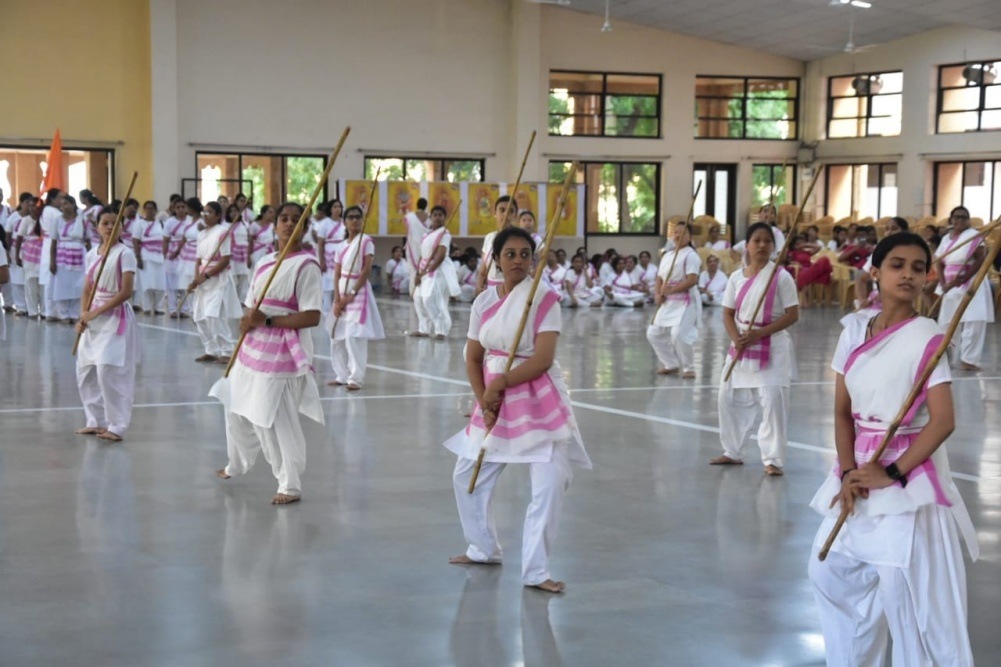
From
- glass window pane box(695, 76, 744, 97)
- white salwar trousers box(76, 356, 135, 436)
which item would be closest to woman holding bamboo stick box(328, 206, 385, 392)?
white salwar trousers box(76, 356, 135, 436)

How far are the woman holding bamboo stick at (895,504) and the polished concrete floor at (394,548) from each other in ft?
2.34

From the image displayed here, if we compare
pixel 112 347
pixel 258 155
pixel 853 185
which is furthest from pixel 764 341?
pixel 853 185

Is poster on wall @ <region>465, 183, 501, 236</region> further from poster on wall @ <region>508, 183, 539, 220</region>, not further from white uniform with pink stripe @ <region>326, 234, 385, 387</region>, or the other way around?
white uniform with pink stripe @ <region>326, 234, 385, 387</region>

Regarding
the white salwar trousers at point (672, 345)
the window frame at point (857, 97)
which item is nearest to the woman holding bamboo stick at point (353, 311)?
the white salwar trousers at point (672, 345)

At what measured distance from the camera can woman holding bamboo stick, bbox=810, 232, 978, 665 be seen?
3.74m

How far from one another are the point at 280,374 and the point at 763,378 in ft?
9.59

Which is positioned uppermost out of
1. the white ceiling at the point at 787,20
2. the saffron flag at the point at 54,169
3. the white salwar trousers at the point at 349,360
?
the white ceiling at the point at 787,20

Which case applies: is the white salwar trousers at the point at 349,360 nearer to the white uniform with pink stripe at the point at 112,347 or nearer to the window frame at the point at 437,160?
the white uniform with pink stripe at the point at 112,347

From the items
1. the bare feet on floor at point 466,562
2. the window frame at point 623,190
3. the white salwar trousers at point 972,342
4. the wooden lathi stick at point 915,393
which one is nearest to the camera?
the wooden lathi stick at point 915,393

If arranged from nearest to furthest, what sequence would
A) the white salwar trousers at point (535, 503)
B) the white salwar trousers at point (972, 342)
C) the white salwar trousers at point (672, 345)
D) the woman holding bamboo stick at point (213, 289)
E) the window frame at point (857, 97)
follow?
1. the white salwar trousers at point (535, 503)
2. the white salwar trousers at point (672, 345)
3. the woman holding bamboo stick at point (213, 289)
4. the white salwar trousers at point (972, 342)
5. the window frame at point (857, 97)

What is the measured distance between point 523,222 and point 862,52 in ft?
60.5

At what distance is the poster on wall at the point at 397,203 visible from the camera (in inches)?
965

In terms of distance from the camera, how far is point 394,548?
5.98 metres

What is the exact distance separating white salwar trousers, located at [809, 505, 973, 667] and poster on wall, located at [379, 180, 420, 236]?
2094 cm
